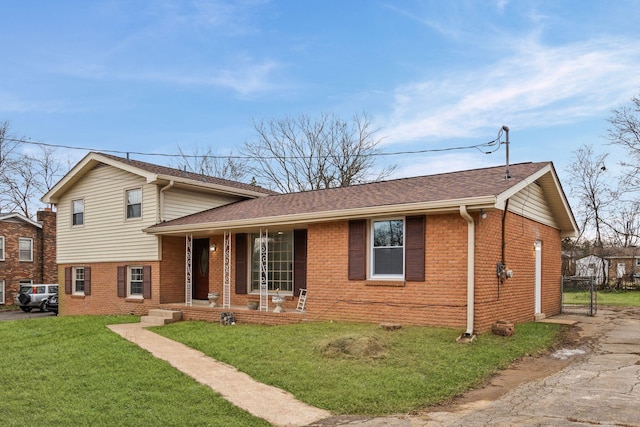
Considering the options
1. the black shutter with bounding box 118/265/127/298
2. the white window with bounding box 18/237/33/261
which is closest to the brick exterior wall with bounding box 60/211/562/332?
the black shutter with bounding box 118/265/127/298

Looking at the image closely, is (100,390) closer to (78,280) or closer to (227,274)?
(227,274)

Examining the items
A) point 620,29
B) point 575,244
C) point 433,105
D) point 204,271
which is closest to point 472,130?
point 433,105

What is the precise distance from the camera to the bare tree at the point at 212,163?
39.2 metres

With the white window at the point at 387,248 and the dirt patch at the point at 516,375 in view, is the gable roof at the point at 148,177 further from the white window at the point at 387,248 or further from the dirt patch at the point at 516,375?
the dirt patch at the point at 516,375

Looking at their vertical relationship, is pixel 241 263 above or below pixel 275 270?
above

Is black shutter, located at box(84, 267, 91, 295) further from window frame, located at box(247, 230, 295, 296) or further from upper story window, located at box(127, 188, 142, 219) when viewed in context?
window frame, located at box(247, 230, 295, 296)

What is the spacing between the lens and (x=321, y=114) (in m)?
34.6

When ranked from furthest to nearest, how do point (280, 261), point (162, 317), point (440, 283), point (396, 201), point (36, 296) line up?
point (36, 296)
point (280, 261)
point (162, 317)
point (396, 201)
point (440, 283)

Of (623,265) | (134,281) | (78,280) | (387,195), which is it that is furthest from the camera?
(623,265)

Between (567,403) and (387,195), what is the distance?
273 inches

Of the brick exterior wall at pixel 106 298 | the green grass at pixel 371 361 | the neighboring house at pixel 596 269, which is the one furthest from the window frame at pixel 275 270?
the neighboring house at pixel 596 269

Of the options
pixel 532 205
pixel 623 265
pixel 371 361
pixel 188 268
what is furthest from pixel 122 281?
pixel 623 265

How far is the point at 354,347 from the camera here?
28.0 ft

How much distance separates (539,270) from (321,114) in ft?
74.1
